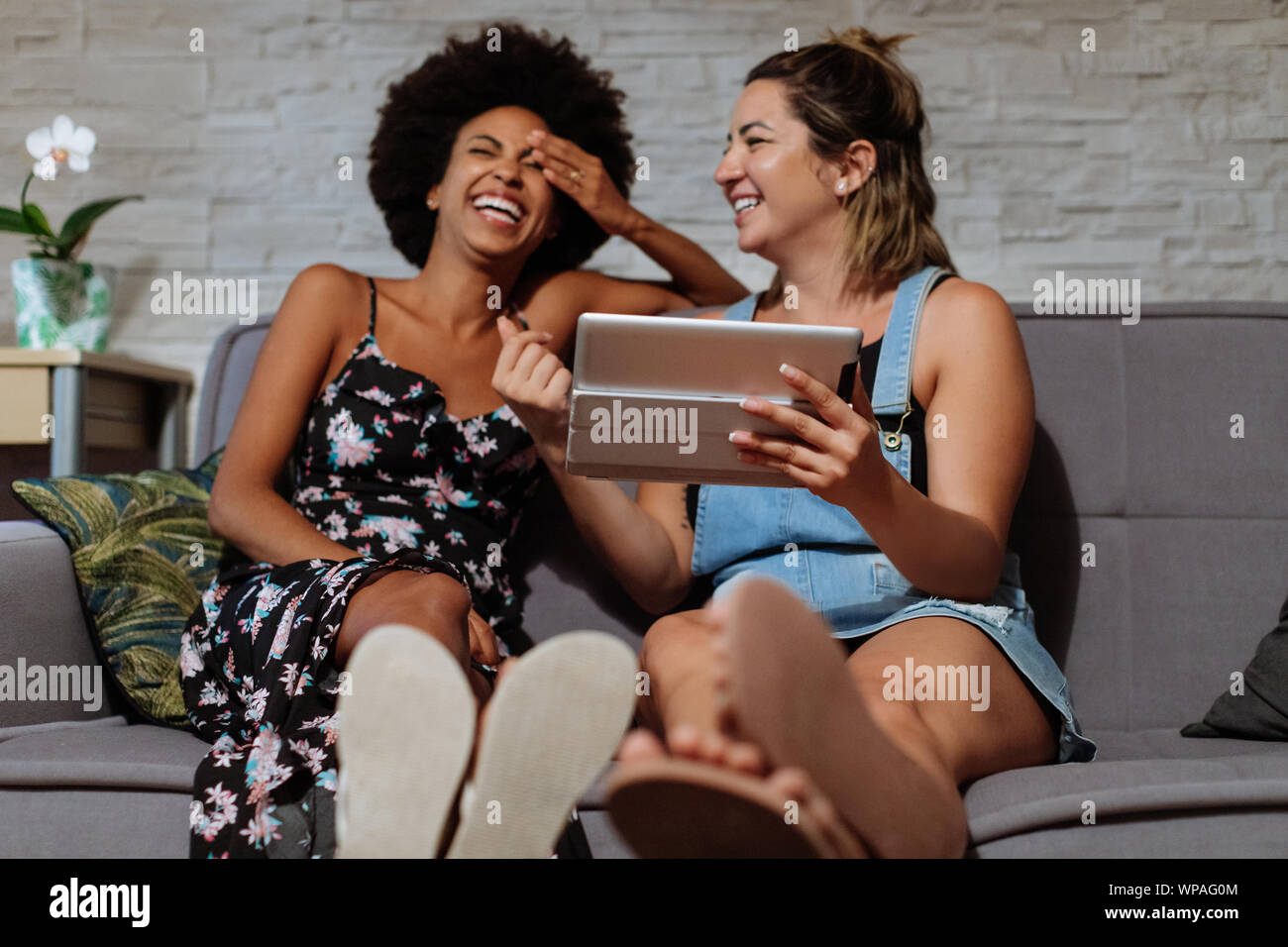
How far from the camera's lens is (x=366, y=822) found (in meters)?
0.62

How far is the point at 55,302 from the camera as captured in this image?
5.70 feet

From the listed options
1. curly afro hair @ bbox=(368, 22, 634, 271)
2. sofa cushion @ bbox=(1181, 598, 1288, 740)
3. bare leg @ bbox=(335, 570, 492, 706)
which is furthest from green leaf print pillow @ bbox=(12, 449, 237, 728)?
sofa cushion @ bbox=(1181, 598, 1288, 740)

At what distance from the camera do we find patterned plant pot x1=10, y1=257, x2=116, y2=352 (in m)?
1.73

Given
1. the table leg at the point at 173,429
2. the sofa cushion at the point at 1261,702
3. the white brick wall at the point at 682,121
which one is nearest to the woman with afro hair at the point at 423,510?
the white brick wall at the point at 682,121

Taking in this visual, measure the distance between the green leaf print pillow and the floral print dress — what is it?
4 centimetres

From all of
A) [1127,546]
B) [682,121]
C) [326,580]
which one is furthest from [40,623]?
[682,121]

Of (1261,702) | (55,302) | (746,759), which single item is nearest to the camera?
(746,759)

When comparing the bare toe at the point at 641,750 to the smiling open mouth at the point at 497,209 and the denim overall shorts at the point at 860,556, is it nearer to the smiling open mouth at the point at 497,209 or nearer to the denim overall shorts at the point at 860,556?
the denim overall shorts at the point at 860,556

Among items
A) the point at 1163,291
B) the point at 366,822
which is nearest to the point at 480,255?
the point at 366,822

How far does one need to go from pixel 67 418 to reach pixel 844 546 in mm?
1199

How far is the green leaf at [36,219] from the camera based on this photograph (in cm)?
170

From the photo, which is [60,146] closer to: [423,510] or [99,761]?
[423,510]

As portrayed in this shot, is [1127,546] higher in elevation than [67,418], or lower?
lower
